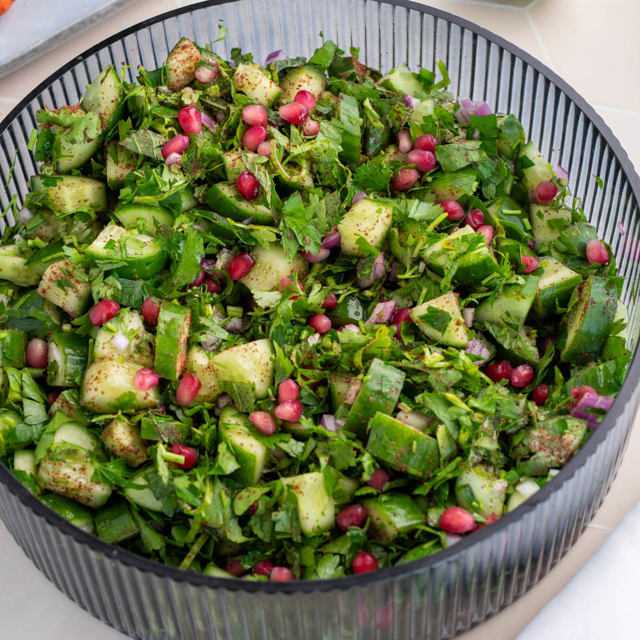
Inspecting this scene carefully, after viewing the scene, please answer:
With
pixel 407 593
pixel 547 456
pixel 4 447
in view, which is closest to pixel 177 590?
pixel 407 593

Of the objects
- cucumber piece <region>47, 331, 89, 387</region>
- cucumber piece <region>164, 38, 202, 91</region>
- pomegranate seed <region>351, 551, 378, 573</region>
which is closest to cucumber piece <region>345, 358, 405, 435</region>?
pomegranate seed <region>351, 551, 378, 573</region>

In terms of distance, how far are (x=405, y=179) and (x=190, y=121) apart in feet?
1.57

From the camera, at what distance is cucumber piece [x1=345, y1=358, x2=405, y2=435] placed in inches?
62.2

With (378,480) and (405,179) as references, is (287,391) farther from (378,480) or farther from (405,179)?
(405,179)

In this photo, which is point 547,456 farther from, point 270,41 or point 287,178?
point 270,41

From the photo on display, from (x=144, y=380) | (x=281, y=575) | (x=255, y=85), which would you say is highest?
(x=255, y=85)

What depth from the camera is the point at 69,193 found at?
76.3 inches

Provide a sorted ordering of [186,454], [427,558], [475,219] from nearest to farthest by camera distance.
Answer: [427,558] → [186,454] → [475,219]

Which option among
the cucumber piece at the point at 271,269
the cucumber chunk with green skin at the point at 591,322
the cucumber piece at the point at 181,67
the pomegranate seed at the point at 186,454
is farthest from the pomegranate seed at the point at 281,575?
the cucumber piece at the point at 181,67

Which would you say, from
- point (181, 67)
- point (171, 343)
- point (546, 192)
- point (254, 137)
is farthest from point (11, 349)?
point (546, 192)

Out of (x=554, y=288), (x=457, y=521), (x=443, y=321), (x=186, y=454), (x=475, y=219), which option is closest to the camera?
(x=457, y=521)

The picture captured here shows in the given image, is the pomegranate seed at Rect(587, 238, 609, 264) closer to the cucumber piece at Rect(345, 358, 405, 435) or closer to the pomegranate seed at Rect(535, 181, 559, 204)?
the pomegranate seed at Rect(535, 181, 559, 204)

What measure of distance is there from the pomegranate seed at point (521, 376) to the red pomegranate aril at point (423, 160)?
19.6 inches

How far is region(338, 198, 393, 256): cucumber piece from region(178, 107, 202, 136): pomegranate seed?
0.39 meters
